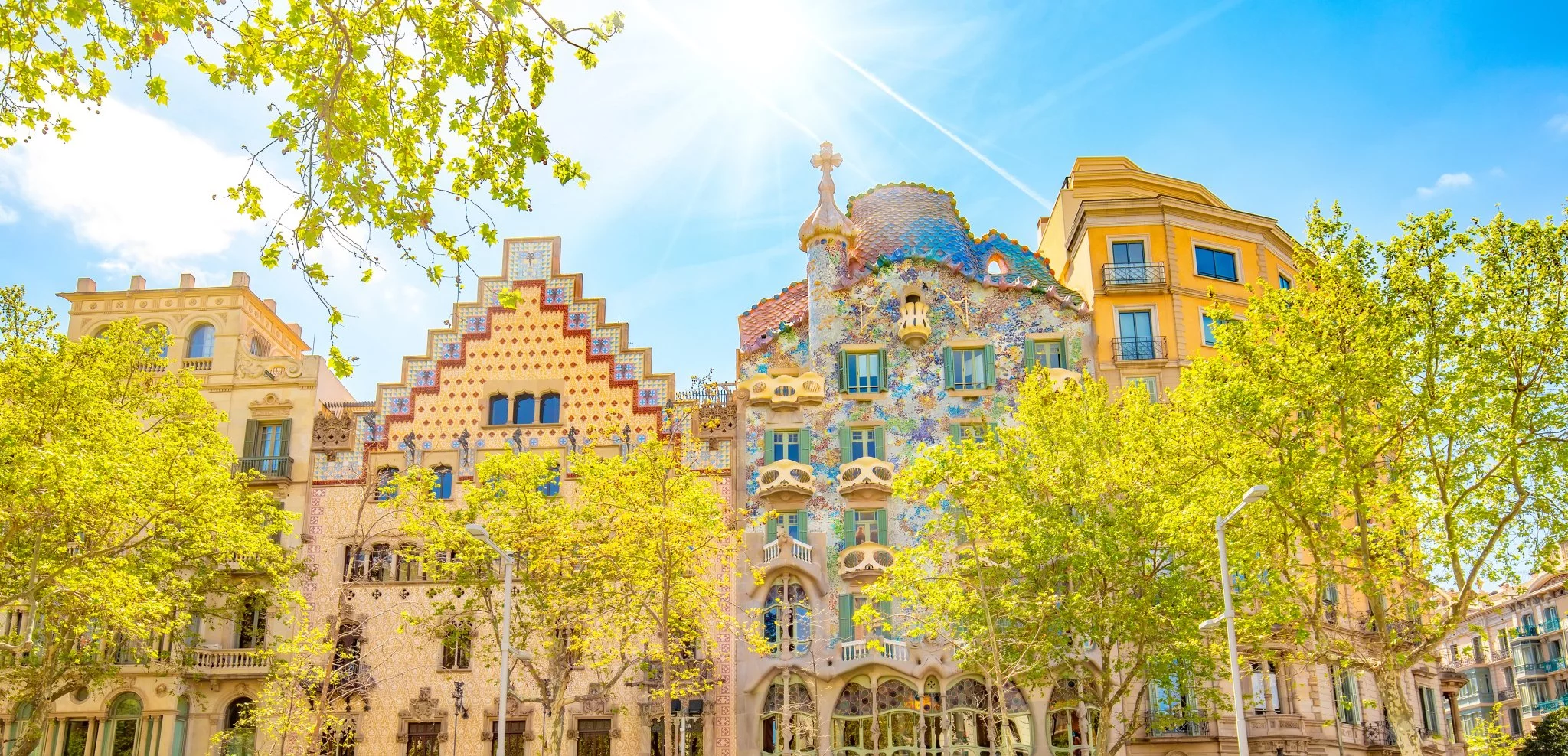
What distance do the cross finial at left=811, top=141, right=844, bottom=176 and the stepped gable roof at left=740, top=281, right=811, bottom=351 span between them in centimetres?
395

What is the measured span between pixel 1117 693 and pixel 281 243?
80.4 ft

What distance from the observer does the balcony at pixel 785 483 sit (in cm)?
4003

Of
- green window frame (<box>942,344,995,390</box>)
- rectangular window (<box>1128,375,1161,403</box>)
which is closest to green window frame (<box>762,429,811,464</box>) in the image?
green window frame (<box>942,344,995,390</box>)

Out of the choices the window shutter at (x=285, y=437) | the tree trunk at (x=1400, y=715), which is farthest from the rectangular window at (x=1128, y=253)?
the window shutter at (x=285, y=437)

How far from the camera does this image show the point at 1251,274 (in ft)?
143

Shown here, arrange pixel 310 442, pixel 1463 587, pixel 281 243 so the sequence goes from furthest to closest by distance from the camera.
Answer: pixel 310 442, pixel 1463 587, pixel 281 243

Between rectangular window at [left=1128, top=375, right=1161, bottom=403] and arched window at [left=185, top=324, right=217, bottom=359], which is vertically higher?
arched window at [left=185, top=324, right=217, bottom=359]

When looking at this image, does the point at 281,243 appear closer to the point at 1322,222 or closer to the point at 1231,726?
the point at 1322,222

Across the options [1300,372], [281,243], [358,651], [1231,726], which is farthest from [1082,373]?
[281,243]

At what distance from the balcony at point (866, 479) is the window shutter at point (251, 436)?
18.7 meters

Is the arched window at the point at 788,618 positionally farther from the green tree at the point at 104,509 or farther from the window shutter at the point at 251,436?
the window shutter at the point at 251,436

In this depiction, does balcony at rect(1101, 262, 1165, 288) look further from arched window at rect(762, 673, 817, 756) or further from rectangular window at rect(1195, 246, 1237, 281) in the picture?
arched window at rect(762, 673, 817, 756)

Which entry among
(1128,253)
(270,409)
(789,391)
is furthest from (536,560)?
(1128,253)

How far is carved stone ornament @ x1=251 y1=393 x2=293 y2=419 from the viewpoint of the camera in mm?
42781
